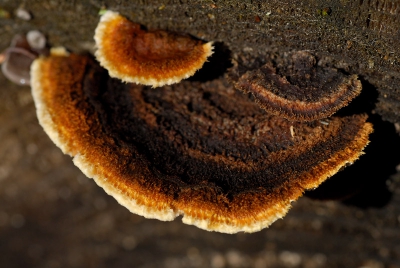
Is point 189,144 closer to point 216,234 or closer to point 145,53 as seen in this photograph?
point 145,53

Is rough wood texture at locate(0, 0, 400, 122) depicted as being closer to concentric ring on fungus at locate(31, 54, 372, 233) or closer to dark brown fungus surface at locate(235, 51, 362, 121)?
dark brown fungus surface at locate(235, 51, 362, 121)

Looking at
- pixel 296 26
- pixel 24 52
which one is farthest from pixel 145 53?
pixel 24 52

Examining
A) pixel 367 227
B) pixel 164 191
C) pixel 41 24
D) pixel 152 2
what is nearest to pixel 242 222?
pixel 164 191

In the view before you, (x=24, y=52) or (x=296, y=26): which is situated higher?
(x=296, y=26)

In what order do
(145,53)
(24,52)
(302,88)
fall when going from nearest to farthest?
1. (302,88)
2. (145,53)
3. (24,52)

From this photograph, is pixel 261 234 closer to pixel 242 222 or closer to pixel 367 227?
pixel 367 227

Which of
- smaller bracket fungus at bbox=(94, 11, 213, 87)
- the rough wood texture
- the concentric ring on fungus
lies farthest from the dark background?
the concentric ring on fungus

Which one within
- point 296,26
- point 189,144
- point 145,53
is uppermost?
point 296,26

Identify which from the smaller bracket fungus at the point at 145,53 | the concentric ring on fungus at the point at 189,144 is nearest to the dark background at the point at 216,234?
the smaller bracket fungus at the point at 145,53
